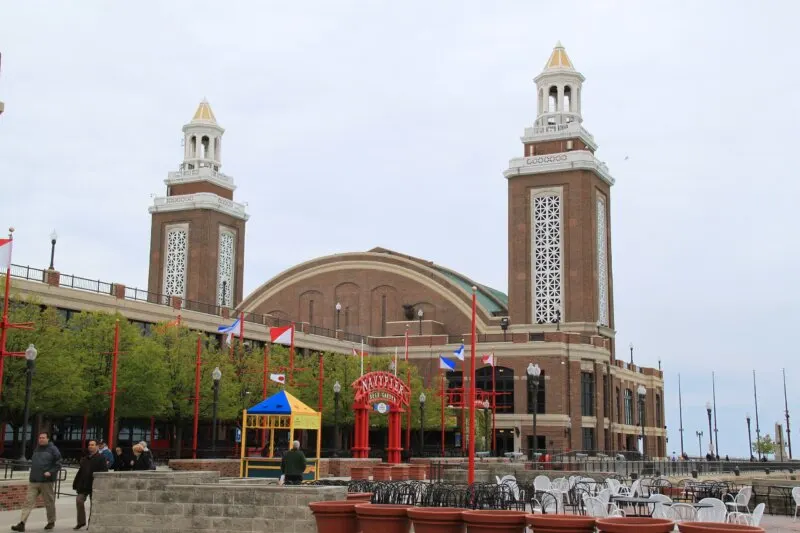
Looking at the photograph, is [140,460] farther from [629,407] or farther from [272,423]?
[629,407]

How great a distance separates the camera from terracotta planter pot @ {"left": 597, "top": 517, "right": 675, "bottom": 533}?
13703mm

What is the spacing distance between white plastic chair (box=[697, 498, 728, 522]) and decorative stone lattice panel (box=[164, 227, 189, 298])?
276ft

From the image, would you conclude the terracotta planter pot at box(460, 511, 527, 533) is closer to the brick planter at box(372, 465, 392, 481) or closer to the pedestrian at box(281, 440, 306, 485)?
the pedestrian at box(281, 440, 306, 485)

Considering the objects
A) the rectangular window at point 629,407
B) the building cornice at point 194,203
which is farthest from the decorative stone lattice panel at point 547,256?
the building cornice at point 194,203

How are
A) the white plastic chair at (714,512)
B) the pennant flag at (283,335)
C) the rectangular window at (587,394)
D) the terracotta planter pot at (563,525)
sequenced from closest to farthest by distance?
the terracotta planter pot at (563,525), the white plastic chair at (714,512), the pennant flag at (283,335), the rectangular window at (587,394)

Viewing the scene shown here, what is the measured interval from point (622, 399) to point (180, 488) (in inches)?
3087

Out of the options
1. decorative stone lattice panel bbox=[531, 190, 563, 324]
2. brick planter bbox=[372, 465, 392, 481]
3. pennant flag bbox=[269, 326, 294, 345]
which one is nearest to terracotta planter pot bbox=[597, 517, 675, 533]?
brick planter bbox=[372, 465, 392, 481]

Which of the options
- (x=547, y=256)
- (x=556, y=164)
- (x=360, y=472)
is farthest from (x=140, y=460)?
(x=556, y=164)

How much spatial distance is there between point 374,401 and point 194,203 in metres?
59.9

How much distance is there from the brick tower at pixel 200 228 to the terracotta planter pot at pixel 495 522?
8509 centimetres

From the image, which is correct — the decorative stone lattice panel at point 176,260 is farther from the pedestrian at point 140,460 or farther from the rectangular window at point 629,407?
the pedestrian at point 140,460

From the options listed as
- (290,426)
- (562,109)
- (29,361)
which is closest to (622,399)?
(562,109)

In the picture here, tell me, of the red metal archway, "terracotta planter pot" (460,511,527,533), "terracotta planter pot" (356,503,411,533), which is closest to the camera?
"terracotta planter pot" (460,511,527,533)

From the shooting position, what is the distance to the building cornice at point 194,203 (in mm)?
100250
